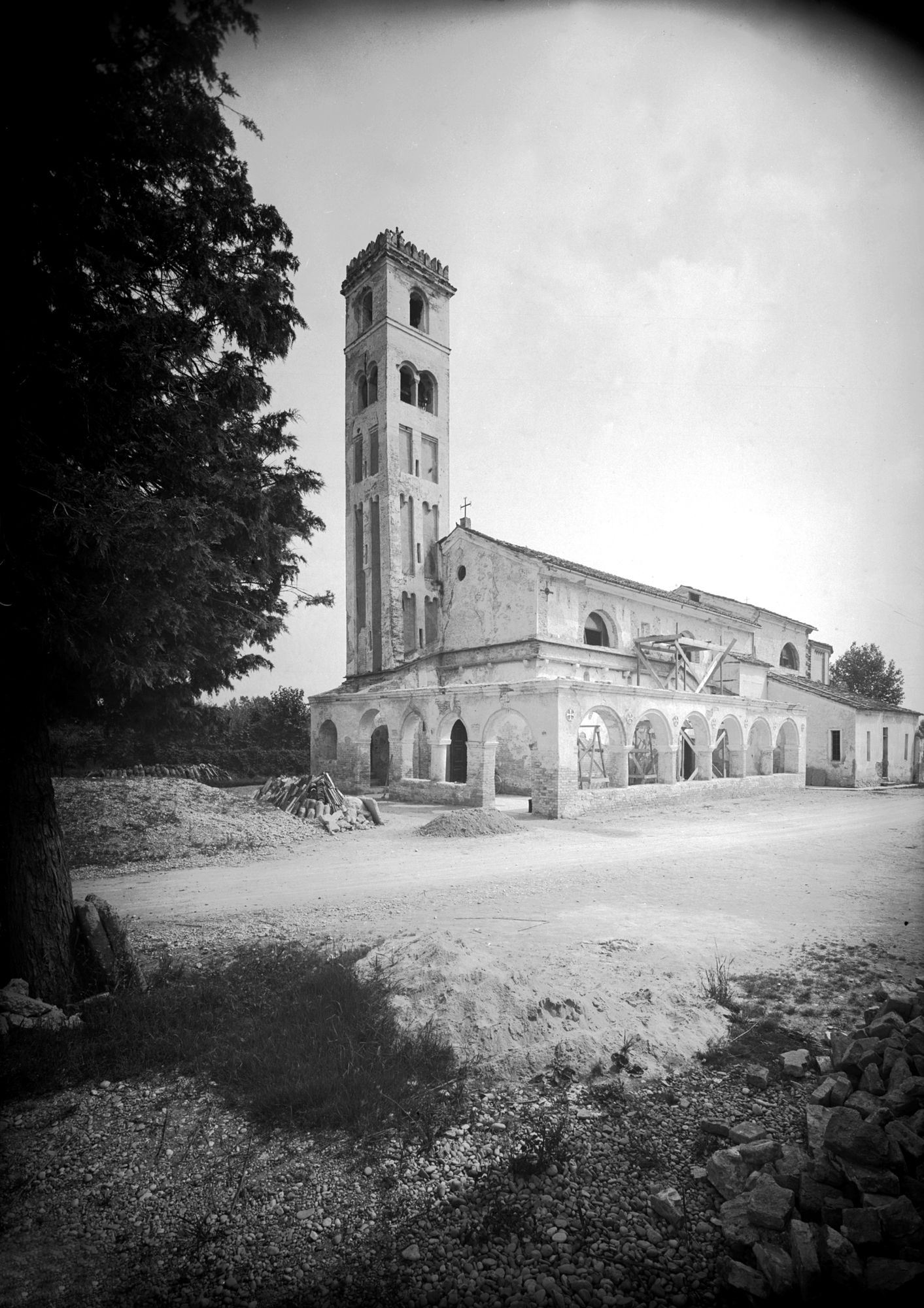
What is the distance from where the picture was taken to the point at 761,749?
2614cm

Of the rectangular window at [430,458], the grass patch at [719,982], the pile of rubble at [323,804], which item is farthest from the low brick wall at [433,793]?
the rectangular window at [430,458]

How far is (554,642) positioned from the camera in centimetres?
2355

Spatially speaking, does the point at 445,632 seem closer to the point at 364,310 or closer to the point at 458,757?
the point at 458,757

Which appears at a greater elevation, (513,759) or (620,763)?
(620,763)

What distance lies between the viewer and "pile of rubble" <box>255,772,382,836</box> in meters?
14.9

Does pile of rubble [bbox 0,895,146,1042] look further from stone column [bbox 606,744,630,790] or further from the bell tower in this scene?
the bell tower

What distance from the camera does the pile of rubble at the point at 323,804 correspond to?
1491 cm

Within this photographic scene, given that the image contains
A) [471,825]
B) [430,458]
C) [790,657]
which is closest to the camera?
[471,825]

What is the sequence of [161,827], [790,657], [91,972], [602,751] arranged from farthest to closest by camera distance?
[790,657], [602,751], [161,827], [91,972]

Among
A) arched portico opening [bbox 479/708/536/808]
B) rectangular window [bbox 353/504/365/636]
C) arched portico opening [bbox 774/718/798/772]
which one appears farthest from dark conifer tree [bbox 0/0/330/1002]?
arched portico opening [bbox 774/718/798/772]

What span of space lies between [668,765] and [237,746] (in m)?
19.0

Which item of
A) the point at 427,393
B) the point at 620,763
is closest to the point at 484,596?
the point at 620,763

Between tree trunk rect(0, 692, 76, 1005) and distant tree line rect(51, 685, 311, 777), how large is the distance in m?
15.5

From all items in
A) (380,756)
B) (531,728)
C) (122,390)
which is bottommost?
(380,756)
